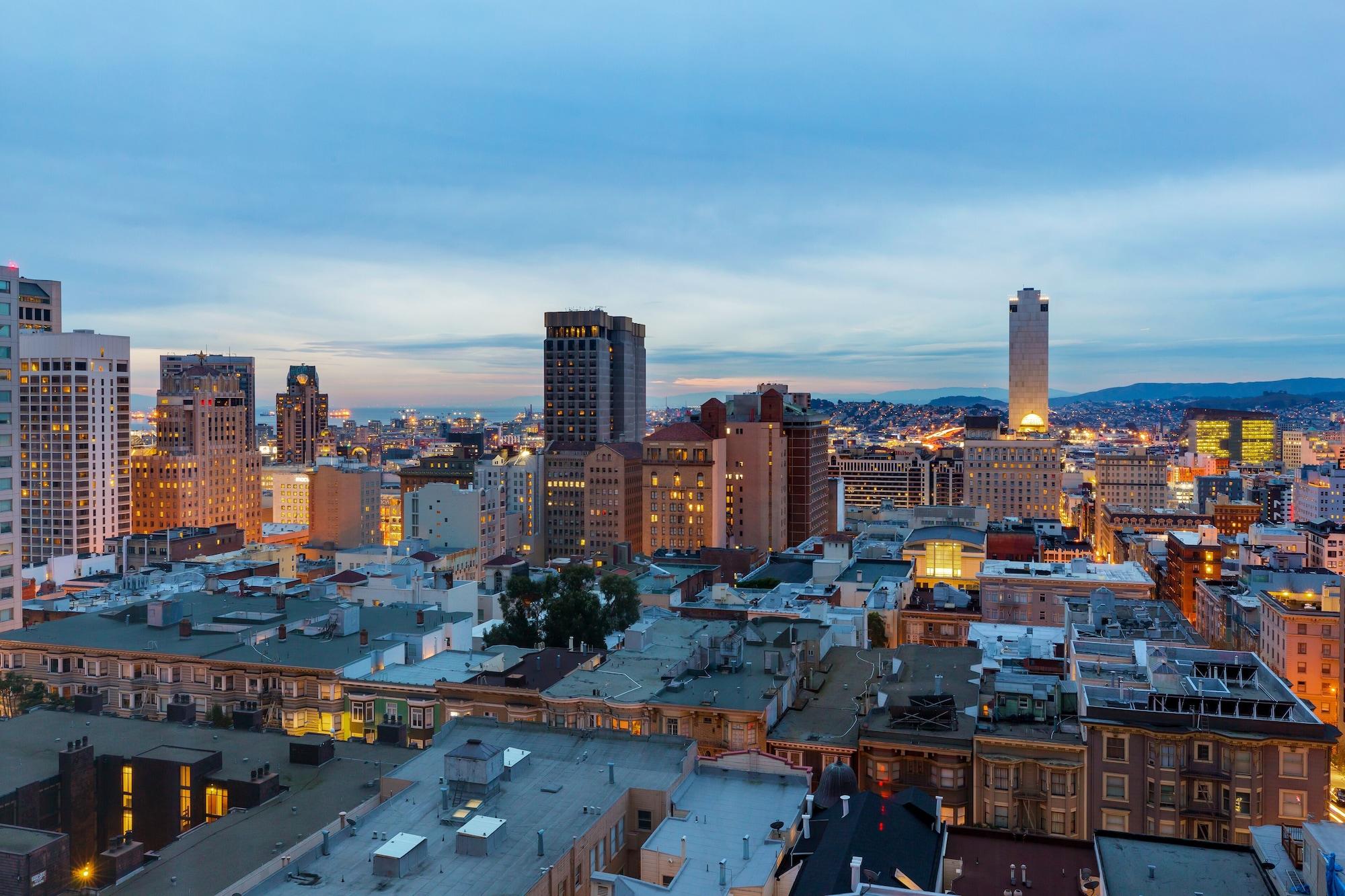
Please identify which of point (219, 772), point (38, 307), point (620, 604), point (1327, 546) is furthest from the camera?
point (38, 307)

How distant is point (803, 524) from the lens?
182 metres

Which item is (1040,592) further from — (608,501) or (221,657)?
(608,501)

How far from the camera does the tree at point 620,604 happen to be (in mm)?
88062

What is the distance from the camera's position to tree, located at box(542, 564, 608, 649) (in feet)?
277

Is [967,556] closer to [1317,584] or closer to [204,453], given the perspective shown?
[1317,584]

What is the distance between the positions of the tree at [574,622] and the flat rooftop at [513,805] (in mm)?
33909

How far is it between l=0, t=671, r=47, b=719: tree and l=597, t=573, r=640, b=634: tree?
41.7 m

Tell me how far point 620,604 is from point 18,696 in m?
45.3

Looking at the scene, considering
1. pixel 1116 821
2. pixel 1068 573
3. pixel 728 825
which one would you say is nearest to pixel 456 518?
pixel 1068 573

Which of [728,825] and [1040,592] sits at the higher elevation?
[1040,592]

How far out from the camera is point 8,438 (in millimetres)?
75812

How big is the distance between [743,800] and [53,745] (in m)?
35.8

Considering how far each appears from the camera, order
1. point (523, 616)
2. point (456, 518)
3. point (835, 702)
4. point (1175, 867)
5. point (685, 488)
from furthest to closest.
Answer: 1. point (685, 488)
2. point (456, 518)
3. point (523, 616)
4. point (835, 702)
5. point (1175, 867)

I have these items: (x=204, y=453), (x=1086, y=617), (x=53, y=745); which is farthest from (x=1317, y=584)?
(x=204, y=453)
